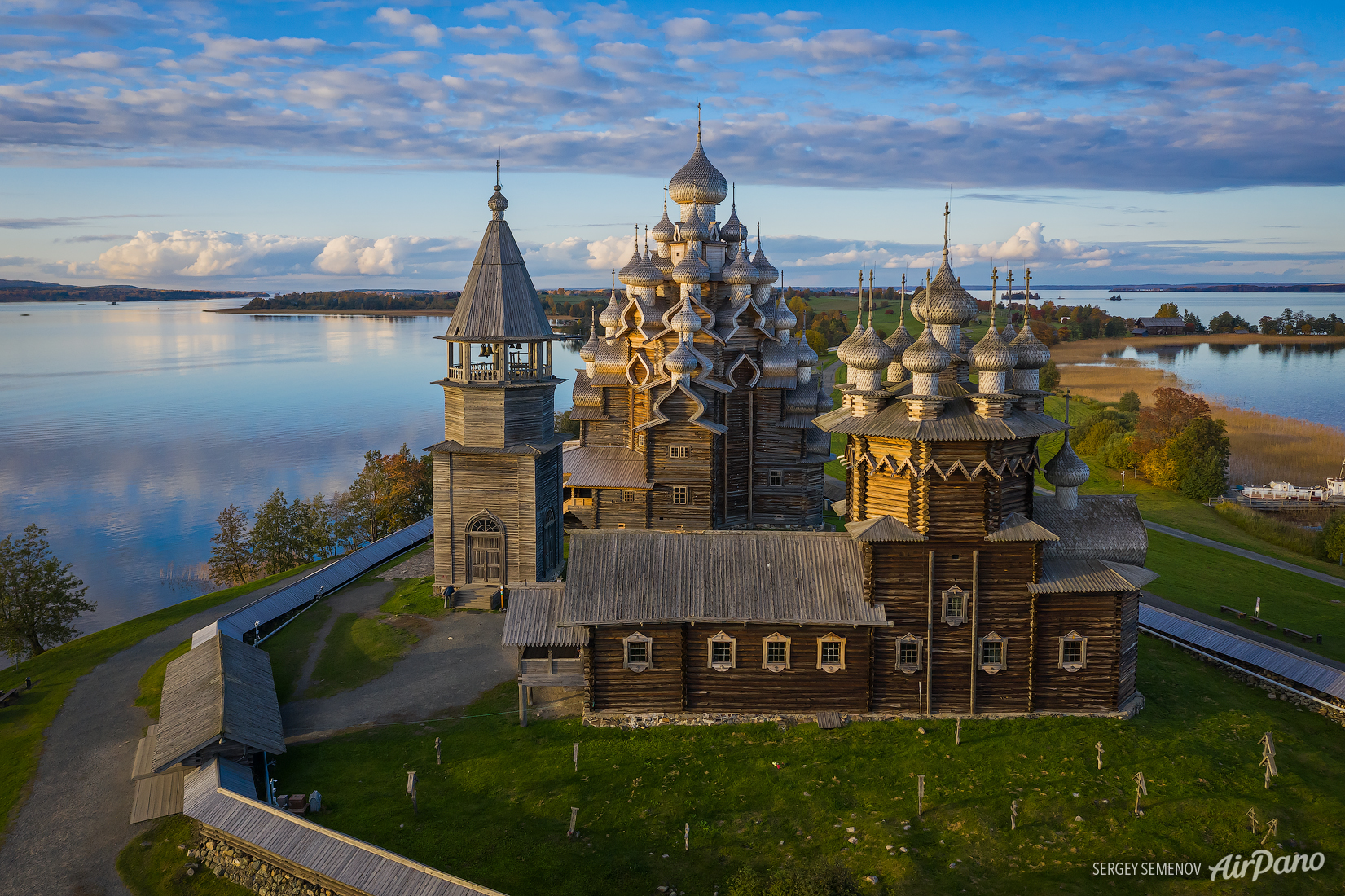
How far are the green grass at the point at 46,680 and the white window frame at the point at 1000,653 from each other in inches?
739

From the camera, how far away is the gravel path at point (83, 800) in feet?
47.8

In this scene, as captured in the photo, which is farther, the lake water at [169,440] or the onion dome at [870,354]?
the lake water at [169,440]

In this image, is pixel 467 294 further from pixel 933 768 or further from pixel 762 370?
pixel 933 768

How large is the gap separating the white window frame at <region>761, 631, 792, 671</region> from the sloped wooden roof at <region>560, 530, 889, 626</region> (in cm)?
52

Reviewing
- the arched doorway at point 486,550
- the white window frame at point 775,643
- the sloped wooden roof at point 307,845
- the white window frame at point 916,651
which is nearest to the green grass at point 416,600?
the arched doorway at point 486,550

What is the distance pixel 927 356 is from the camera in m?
18.8

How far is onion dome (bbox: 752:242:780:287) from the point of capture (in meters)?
32.9

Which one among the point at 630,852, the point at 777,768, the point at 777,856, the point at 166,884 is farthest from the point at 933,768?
the point at 166,884

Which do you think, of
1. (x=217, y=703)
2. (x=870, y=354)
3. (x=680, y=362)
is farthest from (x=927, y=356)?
(x=217, y=703)

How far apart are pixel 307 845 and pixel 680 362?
17891mm

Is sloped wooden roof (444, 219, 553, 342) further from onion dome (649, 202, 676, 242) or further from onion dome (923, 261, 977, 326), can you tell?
onion dome (923, 261, 977, 326)

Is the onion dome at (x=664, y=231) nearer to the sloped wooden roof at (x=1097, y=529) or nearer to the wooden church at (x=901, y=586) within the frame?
the wooden church at (x=901, y=586)

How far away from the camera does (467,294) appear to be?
88.6 feet

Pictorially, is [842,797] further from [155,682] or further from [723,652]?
[155,682]
